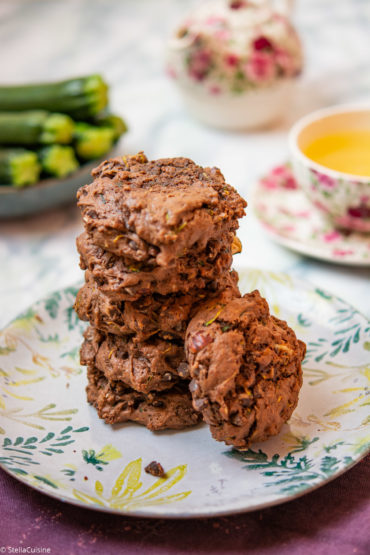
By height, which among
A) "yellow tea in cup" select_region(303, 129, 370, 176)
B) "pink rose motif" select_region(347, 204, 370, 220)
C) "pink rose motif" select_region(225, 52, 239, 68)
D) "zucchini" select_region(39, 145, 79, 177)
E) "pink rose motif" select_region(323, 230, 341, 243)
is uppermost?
"pink rose motif" select_region(225, 52, 239, 68)

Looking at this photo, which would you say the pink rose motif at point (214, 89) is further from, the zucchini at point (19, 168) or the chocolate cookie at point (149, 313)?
the chocolate cookie at point (149, 313)

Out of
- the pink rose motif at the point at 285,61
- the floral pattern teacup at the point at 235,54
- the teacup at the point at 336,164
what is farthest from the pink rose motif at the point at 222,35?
the teacup at the point at 336,164

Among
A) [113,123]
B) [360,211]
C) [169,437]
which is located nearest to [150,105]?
[113,123]

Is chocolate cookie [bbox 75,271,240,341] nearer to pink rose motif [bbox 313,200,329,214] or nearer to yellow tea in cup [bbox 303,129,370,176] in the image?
pink rose motif [bbox 313,200,329,214]

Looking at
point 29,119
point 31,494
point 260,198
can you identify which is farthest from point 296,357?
point 29,119

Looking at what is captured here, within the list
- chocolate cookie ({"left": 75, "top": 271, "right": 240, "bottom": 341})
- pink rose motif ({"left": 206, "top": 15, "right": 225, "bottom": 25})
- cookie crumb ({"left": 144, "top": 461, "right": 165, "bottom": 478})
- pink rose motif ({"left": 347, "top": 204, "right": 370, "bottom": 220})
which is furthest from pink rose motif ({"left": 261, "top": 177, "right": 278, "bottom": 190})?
cookie crumb ({"left": 144, "top": 461, "right": 165, "bottom": 478})
